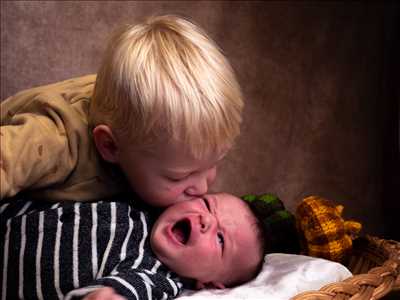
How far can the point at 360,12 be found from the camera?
1696mm

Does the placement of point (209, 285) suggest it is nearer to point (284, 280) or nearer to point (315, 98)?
point (284, 280)

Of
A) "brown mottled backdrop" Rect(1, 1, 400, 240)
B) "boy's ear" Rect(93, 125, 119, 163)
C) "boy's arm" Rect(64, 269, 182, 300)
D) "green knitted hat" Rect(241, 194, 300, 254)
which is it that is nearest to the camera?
"boy's arm" Rect(64, 269, 182, 300)

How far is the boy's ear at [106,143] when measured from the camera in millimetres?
973

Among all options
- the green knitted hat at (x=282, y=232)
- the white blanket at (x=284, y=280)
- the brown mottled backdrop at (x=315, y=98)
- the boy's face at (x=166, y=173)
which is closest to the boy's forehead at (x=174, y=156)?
the boy's face at (x=166, y=173)

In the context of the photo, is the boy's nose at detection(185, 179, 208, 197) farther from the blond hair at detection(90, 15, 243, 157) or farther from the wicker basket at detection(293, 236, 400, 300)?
the wicker basket at detection(293, 236, 400, 300)

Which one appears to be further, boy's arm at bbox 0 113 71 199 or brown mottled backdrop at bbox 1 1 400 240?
brown mottled backdrop at bbox 1 1 400 240

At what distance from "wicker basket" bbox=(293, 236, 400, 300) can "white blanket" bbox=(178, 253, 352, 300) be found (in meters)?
0.06

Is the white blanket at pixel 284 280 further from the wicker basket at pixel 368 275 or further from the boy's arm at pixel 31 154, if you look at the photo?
the boy's arm at pixel 31 154

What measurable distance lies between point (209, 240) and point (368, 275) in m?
0.27

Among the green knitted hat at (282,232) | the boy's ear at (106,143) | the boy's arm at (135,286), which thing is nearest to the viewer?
the boy's arm at (135,286)

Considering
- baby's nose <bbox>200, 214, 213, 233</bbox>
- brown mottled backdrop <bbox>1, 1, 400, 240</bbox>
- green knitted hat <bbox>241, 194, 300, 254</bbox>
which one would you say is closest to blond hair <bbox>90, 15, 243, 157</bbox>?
baby's nose <bbox>200, 214, 213, 233</bbox>

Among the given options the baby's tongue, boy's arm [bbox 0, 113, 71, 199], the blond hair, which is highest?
the blond hair

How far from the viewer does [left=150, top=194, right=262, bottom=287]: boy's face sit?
984 mm

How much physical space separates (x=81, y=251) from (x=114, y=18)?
2.41ft
